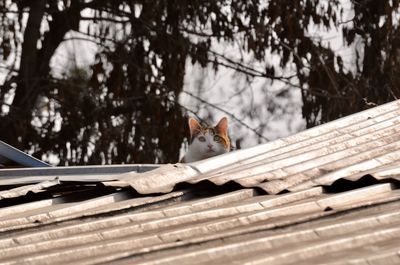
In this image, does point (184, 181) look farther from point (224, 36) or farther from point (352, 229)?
point (224, 36)

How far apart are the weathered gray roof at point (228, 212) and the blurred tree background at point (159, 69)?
8.89m

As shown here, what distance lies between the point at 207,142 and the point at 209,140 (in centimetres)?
4

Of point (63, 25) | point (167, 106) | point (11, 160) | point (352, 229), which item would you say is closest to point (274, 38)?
point (167, 106)

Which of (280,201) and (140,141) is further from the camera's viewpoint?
(140,141)

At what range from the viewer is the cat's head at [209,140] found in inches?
281

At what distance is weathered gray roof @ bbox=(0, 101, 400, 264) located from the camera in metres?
2.95

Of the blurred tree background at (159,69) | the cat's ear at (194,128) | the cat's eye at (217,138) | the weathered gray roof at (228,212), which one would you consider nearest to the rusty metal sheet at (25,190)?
the weathered gray roof at (228,212)

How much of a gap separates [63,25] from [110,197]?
35.4ft

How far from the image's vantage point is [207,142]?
7.27 metres

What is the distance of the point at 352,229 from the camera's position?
319cm

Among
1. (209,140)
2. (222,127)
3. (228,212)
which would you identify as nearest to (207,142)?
(209,140)

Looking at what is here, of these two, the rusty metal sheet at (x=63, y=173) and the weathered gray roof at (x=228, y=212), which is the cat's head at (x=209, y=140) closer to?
the rusty metal sheet at (x=63, y=173)

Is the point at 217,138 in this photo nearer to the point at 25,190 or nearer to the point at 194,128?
the point at 194,128

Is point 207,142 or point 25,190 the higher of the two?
point 207,142
